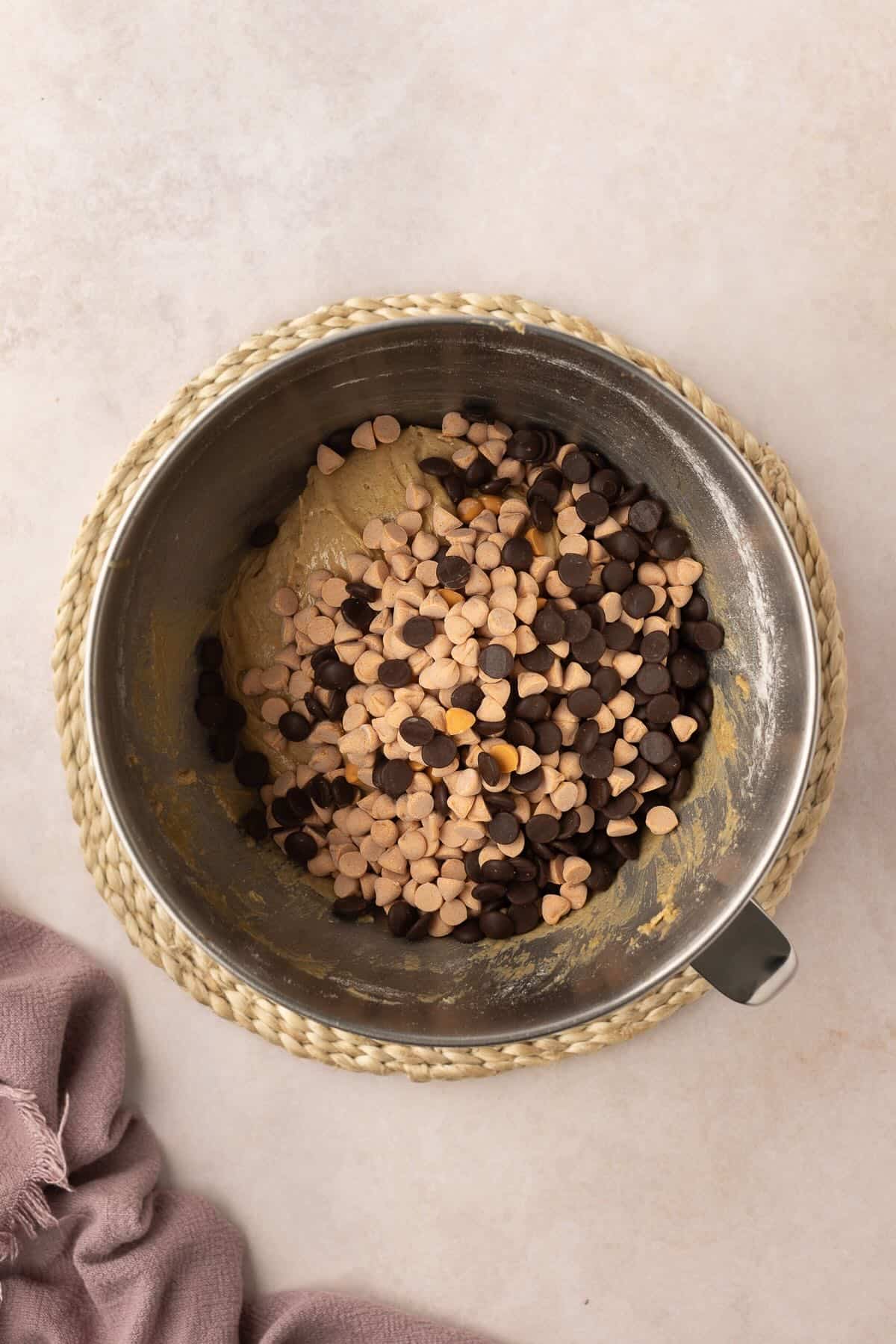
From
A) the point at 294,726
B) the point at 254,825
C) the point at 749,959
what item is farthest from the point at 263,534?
the point at 749,959

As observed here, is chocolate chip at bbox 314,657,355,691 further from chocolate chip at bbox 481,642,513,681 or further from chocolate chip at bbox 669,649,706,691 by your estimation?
chocolate chip at bbox 669,649,706,691

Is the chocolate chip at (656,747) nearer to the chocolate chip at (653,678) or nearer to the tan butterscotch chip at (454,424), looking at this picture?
the chocolate chip at (653,678)

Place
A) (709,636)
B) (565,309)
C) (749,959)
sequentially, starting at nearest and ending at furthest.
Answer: (749,959) < (709,636) < (565,309)

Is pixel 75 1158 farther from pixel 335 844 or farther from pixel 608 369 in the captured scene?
pixel 608 369

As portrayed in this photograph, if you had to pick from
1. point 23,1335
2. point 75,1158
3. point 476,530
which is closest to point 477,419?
point 476,530

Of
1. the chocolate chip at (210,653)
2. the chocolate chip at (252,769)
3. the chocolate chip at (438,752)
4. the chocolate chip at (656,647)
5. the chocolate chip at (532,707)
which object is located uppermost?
the chocolate chip at (656,647)

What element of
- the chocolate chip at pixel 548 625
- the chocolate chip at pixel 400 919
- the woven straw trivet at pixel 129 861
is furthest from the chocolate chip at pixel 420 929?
the chocolate chip at pixel 548 625

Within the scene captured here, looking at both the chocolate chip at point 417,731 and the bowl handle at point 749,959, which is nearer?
the bowl handle at point 749,959

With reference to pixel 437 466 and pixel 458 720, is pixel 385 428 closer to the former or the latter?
pixel 437 466
